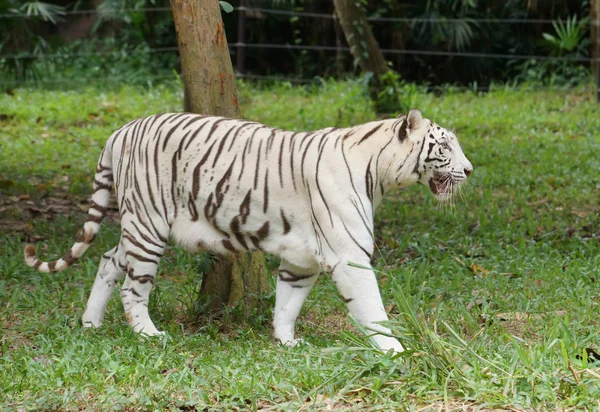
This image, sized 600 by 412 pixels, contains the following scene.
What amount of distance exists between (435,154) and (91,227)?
1.99 metres

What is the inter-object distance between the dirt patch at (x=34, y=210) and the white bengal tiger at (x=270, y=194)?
92.6 inches

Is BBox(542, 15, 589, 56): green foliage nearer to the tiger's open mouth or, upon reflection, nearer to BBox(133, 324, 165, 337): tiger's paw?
the tiger's open mouth

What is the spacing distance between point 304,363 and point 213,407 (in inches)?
23.1

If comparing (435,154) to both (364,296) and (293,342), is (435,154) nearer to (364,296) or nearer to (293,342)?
(364,296)

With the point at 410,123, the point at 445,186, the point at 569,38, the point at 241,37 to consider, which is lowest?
the point at 241,37

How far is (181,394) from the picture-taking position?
368 cm

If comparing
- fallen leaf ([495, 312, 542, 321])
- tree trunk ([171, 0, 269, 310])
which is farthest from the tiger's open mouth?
tree trunk ([171, 0, 269, 310])

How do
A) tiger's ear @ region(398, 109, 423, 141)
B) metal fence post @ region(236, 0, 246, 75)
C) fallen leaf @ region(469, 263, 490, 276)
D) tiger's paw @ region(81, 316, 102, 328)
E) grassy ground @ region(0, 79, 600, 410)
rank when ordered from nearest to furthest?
grassy ground @ region(0, 79, 600, 410), tiger's ear @ region(398, 109, 423, 141), tiger's paw @ region(81, 316, 102, 328), fallen leaf @ region(469, 263, 490, 276), metal fence post @ region(236, 0, 246, 75)

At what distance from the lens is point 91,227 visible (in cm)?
514

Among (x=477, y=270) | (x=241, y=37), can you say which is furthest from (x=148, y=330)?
(x=241, y=37)

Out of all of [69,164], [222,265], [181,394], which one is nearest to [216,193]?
[222,265]

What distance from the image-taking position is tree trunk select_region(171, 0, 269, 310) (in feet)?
16.9

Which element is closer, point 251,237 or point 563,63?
point 251,237

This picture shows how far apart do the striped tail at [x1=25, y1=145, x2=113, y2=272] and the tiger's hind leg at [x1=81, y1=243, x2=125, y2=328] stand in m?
0.16
